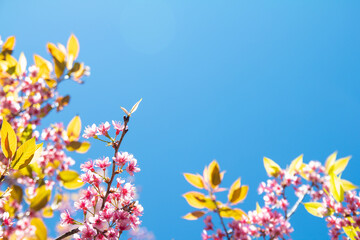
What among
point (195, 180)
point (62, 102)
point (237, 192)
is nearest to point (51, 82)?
point (62, 102)

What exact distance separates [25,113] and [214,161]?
2570 millimetres

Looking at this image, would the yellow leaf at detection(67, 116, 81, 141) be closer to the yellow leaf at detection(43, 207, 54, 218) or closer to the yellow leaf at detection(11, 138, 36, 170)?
the yellow leaf at detection(43, 207, 54, 218)

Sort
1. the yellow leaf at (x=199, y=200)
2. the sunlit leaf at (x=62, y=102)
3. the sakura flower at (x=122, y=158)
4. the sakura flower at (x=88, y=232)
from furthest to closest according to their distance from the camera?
1. the sunlit leaf at (x=62, y=102)
2. the yellow leaf at (x=199, y=200)
3. the sakura flower at (x=122, y=158)
4. the sakura flower at (x=88, y=232)

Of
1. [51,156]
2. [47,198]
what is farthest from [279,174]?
[51,156]

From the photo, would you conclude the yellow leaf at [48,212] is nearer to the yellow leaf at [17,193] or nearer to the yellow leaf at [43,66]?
the yellow leaf at [17,193]

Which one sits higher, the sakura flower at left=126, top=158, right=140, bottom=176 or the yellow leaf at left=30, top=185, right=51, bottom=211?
the yellow leaf at left=30, top=185, right=51, bottom=211

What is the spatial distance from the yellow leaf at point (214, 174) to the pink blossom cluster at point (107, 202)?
0.46 metres

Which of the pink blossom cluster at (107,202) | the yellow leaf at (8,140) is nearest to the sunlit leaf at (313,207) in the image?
the pink blossom cluster at (107,202)


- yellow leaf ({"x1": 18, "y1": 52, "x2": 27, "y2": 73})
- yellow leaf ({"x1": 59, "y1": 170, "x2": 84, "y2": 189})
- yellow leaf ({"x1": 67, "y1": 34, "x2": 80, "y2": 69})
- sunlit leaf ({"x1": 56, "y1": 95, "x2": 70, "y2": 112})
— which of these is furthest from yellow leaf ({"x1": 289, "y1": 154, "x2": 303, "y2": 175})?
yellow leaf ({"x1": 18, "y1": 52, "x2": 27, "y2": 73})

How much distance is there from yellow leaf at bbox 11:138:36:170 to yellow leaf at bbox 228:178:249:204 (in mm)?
1115

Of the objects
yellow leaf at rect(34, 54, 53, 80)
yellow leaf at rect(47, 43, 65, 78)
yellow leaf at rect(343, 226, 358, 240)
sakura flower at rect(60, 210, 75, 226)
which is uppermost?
yellow leaf at rect(34, 54, 53, 80)

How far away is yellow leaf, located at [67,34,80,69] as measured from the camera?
2.28 metres

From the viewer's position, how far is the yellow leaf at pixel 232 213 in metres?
1.51

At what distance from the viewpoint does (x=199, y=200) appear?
61.7 inches
